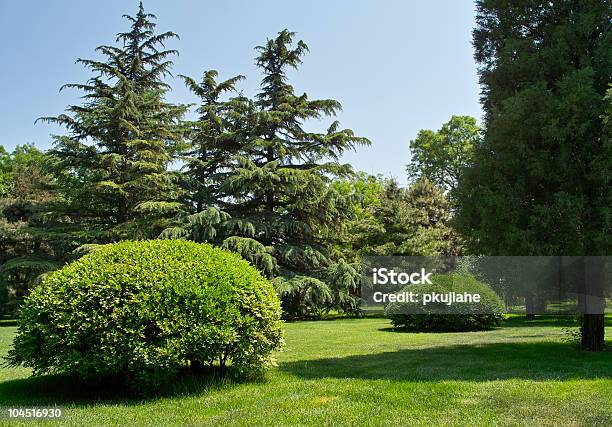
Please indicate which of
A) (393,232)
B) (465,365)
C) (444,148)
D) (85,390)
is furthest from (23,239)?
(444,148)

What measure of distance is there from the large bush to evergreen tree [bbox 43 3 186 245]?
658 inches

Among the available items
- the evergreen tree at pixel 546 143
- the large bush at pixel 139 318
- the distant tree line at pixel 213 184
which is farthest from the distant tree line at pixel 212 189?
the large bush at pixel 139 318

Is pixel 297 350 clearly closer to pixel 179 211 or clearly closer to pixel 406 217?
pixel 179 211

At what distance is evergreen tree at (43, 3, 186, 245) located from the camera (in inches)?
931

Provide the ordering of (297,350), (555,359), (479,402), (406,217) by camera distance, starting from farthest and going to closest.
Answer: (406,217), (297,350), (555,359), (479,402)

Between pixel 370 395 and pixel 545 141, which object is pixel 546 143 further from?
pixel 370 395

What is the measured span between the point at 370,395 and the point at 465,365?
295cm

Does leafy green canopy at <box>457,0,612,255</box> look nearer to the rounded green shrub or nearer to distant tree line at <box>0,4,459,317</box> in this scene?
the rounded green shrub

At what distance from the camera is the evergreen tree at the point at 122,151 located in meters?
23.7

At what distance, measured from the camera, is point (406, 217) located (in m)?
27.5

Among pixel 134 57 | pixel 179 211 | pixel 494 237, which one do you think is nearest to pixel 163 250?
pixel 494 237

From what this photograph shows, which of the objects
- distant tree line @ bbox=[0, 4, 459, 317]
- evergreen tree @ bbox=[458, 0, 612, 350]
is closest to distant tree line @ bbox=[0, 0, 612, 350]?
distant tree line @ bbox=[0, 4, 459, 317]

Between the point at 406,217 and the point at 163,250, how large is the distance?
72.9 ft

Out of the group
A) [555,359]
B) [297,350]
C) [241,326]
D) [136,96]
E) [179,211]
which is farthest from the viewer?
[136,96]
